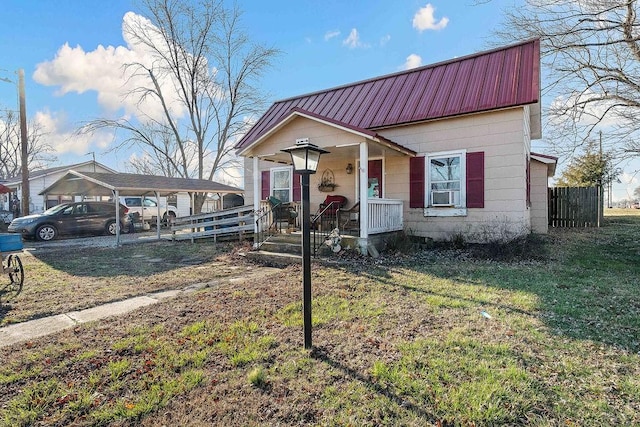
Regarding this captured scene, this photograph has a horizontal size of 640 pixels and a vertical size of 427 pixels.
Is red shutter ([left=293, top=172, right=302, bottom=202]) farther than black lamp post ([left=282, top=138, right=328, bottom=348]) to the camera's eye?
Yes

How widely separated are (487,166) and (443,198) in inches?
53.8

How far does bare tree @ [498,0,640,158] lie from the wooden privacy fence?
11.5 feet

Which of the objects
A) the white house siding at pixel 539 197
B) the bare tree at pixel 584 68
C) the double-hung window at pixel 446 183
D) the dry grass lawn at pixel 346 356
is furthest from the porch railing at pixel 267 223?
the bare tree at pixel 584 68

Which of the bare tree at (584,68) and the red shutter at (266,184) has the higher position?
the bare tree at (584,68)

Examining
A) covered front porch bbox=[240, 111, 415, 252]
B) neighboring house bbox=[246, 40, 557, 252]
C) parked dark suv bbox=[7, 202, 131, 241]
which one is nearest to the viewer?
covered front porch bbox=[240, 111, 415, 252]

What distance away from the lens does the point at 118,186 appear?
40.2ft

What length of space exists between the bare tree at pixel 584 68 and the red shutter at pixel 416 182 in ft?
17.4

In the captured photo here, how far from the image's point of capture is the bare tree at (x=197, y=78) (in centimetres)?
2134

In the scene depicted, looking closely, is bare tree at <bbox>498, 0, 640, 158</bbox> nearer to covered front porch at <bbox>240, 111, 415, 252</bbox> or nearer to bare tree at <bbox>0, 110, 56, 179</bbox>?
covered front porch at <bbox>240, 111, 415, 252</bbox>

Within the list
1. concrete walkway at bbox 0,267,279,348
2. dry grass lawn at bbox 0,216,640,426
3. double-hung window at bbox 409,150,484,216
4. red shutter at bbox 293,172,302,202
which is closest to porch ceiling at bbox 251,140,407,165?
double-hung window at bbox 409,150,484,216

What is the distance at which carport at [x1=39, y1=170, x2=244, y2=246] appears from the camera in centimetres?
1236

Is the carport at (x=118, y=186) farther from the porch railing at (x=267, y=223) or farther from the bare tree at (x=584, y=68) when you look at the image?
the bare tree at (x=584, y=68)

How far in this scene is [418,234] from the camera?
9.66 meters

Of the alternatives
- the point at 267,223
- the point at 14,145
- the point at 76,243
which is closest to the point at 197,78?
the point at 76,243
